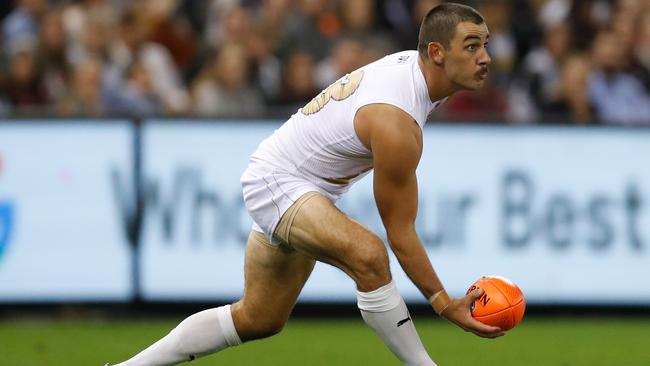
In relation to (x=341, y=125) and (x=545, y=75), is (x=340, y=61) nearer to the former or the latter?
(x=545, y=75)

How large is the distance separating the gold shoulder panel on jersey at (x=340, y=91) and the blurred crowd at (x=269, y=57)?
15.0 feet

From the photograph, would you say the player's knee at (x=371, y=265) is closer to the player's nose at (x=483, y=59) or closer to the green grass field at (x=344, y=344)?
the player's nose at (x=483, y=59)

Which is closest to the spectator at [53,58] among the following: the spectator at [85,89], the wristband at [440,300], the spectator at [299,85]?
the spectator at [85,89]

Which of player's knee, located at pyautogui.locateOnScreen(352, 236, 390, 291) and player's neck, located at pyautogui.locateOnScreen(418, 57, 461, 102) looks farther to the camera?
player's neck, located at pyautogui.locateOnScreen(418, 57, 461, 102)

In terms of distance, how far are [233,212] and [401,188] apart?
16.4 feet

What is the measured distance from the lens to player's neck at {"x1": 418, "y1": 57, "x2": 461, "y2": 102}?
259 inches

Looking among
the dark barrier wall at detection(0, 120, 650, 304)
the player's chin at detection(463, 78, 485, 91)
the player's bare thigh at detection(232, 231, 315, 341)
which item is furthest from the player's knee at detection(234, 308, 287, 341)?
the dark barrier wall at detection(0, 120, 650, 304)

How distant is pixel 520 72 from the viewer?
13805mm

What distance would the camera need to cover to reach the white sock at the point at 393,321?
6.41 meters

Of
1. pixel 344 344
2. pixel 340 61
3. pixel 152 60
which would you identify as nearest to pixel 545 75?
pixel 340 61

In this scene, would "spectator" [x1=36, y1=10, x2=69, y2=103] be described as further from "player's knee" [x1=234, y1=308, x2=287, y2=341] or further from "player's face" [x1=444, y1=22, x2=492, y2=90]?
"player's face" [x1=444, y1=22, x2=492, y2=90]

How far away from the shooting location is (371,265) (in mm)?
6363

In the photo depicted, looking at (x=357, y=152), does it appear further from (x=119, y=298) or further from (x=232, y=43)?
(x=232, y=43)

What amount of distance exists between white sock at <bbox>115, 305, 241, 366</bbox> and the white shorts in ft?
1.88
